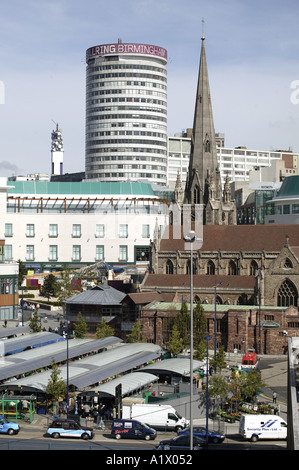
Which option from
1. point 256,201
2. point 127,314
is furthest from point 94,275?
point 256,201

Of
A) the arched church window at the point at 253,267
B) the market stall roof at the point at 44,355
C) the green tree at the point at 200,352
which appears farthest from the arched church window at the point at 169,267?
the green tree at the point at 200,352

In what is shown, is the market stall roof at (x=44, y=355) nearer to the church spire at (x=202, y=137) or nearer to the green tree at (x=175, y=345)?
the green tree at (x=175, y=345)

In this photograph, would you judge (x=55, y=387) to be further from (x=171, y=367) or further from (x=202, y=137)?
(x=202, y=137)

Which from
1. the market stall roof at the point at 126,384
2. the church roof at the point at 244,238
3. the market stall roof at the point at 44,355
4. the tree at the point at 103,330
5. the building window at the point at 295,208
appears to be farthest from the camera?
the building window at the point at 295,208

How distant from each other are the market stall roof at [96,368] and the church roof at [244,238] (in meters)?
26.1

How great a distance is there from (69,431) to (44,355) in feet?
69.2

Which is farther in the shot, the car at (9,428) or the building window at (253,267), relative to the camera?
the building window at (253,267)

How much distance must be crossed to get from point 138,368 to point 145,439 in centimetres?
2036

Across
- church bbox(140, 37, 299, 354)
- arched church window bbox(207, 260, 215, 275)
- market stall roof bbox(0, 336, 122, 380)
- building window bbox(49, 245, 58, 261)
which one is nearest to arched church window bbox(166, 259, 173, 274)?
church bbox(140, 37, 299, 354)

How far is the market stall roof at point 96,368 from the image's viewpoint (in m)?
52.8

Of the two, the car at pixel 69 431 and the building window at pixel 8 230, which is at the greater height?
the building window at pixel 8 230

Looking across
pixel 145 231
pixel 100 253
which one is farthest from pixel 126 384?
pixel 145 231

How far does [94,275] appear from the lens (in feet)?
419

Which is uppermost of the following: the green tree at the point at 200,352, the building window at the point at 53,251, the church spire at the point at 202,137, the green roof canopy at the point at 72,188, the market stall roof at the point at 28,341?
the church spire at the point at 202,137
